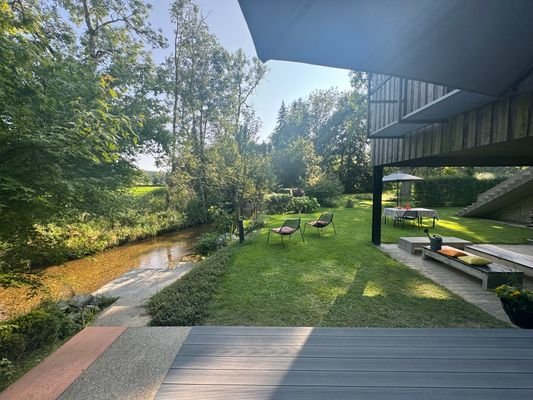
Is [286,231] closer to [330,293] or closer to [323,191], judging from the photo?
[330,293]

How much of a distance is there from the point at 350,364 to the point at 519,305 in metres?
2.35

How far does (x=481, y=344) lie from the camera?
2.16 metres

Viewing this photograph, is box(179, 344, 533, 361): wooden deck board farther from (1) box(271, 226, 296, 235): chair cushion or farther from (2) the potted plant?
(1) box(271, 226, 296, 235): chair cushion

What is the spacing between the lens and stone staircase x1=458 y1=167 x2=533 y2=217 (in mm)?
9461

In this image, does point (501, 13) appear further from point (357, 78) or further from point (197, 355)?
point (357, 78)

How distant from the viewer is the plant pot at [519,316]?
104 inches

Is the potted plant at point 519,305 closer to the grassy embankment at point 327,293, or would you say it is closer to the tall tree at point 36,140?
the grassy embankment at point 327,293

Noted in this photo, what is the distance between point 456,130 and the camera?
3.68 metres

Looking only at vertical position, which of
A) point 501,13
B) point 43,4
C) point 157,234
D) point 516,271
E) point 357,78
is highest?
point 43,4

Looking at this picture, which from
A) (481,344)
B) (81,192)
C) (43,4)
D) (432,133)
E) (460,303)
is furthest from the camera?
A: (43,4)

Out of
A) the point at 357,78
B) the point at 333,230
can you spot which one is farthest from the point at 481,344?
the point at 357,78

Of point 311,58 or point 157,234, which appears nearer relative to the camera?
point 311,58

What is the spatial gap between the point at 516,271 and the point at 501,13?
4311 mm

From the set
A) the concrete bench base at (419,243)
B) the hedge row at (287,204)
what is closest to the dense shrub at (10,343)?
the concrete bench base at (419,243)
